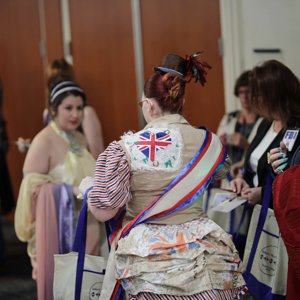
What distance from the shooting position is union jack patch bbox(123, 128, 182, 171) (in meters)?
2.09

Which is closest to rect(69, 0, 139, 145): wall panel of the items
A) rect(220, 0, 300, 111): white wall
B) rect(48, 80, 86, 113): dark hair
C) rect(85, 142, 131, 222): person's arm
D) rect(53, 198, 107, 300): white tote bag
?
rect(220, 0, 300, 111): white wall

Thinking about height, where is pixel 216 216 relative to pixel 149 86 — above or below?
below

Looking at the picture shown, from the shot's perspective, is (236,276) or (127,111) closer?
(236,276)

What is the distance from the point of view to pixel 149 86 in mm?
2189

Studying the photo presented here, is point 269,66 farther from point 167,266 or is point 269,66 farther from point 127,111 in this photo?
point 127,111

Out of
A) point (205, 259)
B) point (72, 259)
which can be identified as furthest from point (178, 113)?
point (72, 259)

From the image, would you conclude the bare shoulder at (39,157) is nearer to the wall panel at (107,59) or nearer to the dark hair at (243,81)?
the dark hair at (243,81)

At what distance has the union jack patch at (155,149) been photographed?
6.86 feet

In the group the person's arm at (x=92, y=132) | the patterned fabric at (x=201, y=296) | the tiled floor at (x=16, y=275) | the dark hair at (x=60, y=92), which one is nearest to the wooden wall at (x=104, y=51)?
the person's arm at (x=92, y=132)

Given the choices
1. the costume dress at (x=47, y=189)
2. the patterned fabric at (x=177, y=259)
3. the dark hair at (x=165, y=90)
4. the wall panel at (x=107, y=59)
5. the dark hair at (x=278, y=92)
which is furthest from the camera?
the wall panel at (x=107, y=59)

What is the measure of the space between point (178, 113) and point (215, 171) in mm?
256

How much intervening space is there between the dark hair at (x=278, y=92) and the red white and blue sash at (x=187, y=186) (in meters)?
0.64

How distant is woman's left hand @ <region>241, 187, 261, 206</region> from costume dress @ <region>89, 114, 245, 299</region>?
0.59 metres

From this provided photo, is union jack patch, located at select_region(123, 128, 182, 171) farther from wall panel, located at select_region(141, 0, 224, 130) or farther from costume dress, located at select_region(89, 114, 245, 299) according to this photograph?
wall panel, located at select_region(141, 0, 224, 130)
